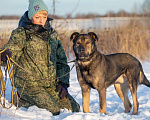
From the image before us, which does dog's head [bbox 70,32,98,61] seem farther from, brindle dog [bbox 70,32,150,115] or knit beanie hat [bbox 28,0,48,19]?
knit beanie hat [bbox 28,0,48,19]

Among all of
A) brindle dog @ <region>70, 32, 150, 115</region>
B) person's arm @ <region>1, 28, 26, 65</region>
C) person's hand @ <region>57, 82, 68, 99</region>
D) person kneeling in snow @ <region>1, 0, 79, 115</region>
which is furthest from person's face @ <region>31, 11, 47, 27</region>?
person's hand @ <region>57, 82, 68, 99</region>

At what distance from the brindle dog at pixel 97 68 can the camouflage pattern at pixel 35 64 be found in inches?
19.8

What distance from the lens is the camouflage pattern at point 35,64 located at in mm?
4180

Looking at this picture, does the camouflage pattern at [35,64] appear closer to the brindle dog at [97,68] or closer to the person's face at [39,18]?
the person's face at [39,18]

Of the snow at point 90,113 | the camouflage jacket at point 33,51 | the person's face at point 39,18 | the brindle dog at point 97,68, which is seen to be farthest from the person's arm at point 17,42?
the brindle dog at point 97,68

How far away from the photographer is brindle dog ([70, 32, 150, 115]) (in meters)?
4.17

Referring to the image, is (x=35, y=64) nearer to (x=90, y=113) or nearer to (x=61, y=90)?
(x=61, y=90)

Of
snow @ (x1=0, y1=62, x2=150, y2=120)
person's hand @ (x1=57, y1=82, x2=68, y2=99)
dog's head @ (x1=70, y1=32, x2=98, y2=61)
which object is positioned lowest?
snow @ (x1=0, y1=62, x2=150, y2=120)

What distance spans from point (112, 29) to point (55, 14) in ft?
8.95

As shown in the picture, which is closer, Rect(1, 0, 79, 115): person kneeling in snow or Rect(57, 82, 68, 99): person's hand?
Rect(1, 0, 79, 115): person kneeling in snow

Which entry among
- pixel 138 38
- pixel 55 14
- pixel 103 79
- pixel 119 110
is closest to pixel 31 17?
pixel 103 79

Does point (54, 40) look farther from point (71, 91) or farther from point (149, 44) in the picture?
point (149, 44)

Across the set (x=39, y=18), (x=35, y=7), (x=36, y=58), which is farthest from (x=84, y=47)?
(x=35, y=7)

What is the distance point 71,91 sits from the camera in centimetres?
634
